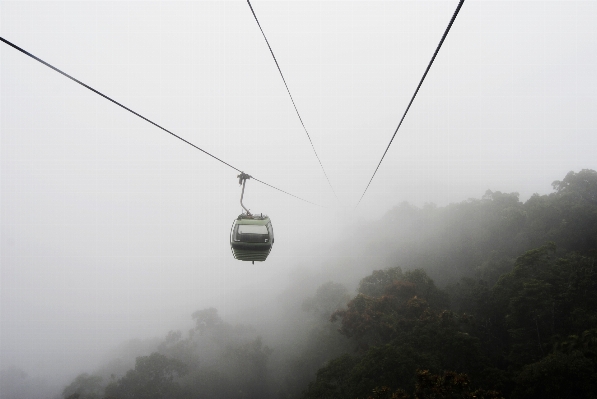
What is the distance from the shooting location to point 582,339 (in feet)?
36.3

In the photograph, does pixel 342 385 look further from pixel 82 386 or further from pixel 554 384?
pixel 82 386

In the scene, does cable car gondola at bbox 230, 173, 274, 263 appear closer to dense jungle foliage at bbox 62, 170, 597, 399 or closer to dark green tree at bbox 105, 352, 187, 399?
dense jungle foliage at bbox 62, 170, 597, 399

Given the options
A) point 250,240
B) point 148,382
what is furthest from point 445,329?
point 148,382

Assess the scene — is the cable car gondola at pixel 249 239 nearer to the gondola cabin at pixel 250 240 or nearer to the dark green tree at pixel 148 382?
the gondola cabin at pixel 250 240

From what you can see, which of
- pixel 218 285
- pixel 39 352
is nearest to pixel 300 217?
pixel 218 285

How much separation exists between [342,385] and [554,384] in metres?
10.2

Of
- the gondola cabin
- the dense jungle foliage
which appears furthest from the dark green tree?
the gondola cabin

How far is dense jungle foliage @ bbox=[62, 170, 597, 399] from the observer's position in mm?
11648

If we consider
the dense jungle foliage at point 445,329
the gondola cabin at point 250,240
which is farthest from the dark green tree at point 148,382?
the gondola cabin at point 250,240

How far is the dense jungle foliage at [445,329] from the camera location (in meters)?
11.6

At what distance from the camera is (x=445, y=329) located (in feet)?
49.3

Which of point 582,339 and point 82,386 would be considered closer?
point 582,339

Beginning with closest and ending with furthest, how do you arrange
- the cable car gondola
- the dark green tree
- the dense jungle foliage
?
the cable car gondola < the dense jungle foliage < the dark green tree

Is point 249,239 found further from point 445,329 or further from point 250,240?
point 445,329
